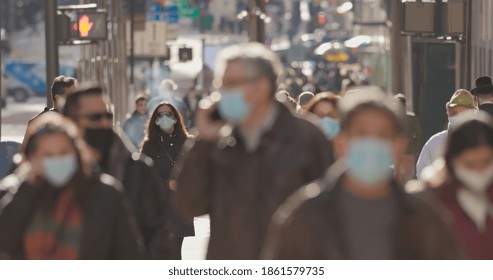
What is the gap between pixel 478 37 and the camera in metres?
31.9

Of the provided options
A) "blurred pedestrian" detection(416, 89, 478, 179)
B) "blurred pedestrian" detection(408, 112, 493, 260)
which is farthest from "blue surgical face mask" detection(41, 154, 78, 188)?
"blurred pedestrian" detection(416, 89, 478, 179)

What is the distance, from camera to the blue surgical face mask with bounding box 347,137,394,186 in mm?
5965

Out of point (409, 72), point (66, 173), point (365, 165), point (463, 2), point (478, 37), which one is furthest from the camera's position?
point (409, 72)

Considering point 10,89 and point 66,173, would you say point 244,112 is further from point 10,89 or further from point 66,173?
point 10,89

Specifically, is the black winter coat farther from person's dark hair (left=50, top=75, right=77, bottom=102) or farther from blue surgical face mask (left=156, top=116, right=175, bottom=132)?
person's dark hair (left=50, top=75, right=77, bottom=102)

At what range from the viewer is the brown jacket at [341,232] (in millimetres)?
5969

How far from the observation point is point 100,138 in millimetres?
8609

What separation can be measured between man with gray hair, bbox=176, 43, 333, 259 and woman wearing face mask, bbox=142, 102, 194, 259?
6466 mm

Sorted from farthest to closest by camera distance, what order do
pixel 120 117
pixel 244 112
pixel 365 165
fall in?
pixel 120 117 → pixel 244 112 → pixel 365 165

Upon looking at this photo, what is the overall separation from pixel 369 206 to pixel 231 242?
175cm

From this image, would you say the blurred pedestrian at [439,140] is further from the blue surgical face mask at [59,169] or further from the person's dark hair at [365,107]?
the person's dark hair at [365,107]

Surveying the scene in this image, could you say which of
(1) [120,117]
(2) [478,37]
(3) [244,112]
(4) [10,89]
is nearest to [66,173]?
(3) [244,112]

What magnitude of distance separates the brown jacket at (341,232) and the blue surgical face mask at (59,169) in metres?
1.14

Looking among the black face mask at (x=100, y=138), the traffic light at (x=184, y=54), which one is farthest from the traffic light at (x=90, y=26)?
the traffic light at (x=184, y=54)
